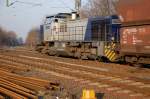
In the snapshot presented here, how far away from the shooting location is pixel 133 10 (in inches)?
688

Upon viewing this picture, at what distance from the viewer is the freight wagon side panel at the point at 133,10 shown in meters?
16.7

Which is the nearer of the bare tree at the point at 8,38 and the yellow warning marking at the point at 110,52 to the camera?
the yellow warning marking at the point at 110,52

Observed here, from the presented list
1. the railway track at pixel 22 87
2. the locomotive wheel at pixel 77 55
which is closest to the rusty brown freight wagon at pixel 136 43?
the railway track at pixel 22 87

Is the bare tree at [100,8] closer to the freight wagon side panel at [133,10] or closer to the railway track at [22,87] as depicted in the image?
the freight wagon side panel at [133,10]

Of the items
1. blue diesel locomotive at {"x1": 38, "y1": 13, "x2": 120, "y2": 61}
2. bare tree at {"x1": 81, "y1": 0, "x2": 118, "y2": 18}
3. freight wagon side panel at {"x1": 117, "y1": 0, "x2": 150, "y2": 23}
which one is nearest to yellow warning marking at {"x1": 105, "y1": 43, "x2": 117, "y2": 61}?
blue diesel locomotive at {"x1": 38, "y1": 13, "x2": 120, "y2": 61}

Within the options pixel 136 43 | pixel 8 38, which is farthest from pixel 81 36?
pixel 8 38

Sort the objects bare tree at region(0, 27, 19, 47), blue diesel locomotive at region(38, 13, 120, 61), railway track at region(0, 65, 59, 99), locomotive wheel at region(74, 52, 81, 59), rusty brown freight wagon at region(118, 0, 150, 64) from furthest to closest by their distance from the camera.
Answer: bare tree at region(0, 27, 19, 47)
locomotive wheel at region(74, 52, 81, 59)
blue diesel locomotive at region(38, 13, 120, 61)
rusty brown freight wagon at region(118, 0, 150, 64)
railway track at region(0, 65, 59, 99)

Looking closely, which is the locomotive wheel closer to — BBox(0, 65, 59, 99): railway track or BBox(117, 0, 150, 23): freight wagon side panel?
BBox(117, 0, 150, 23): freight wagon side panel

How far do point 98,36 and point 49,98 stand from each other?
15.8 metres

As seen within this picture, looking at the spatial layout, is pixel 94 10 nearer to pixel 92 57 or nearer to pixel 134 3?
pixel 92 57

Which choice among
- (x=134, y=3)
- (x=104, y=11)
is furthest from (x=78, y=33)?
(x=104, y=11)

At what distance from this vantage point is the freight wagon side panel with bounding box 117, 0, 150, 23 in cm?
1666

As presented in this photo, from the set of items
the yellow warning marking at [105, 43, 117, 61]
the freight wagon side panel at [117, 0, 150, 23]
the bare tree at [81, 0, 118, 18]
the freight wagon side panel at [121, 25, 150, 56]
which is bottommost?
the yellow warning marking at [105, 43, 117, 61]

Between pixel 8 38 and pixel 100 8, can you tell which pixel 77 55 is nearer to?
pixel 100 8
